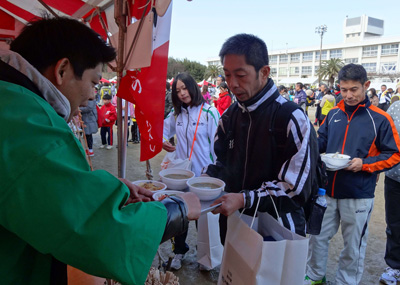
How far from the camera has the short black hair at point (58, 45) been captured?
3.63 feet

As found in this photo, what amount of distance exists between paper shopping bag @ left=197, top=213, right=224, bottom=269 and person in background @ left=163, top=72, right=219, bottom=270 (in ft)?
0.92

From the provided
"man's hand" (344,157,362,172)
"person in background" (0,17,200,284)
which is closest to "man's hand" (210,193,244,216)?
"person in background" (0,17,200,284)

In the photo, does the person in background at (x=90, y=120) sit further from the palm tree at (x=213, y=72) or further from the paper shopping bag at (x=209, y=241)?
the palm tree at (x=213, y=72)

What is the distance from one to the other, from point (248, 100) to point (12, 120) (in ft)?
4.64

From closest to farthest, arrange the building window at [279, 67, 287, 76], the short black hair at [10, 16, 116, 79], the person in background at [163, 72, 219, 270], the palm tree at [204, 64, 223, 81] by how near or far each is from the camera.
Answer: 1. the short black hair at [10, 16, 116, 79]
2. the person in background at [163, 72, 219, 270]
3. the palm tree at [204, 64, 223, 81]
4. the building window at [279, 67, 287, 76]

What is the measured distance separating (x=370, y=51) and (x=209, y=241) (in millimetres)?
70447

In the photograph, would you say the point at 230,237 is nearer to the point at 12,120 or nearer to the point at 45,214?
the point at 45,214

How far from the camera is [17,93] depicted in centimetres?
80

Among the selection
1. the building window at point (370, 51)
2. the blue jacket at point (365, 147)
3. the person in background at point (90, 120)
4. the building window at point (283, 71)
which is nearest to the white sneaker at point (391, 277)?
the blue jacket at point (365, 147)

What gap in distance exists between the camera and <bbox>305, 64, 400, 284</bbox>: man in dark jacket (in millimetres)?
2590

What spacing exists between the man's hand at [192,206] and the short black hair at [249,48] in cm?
94

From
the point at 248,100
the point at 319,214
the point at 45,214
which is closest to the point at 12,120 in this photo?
the point at 45,214

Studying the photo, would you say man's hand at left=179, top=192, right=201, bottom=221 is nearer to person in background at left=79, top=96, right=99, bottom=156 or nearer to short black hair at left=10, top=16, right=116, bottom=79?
short black hair at left=10, top=16, right=116, bottom=79

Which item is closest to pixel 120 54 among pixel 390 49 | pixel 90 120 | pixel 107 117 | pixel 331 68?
pixel 90 120
